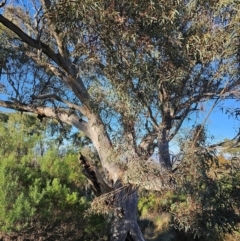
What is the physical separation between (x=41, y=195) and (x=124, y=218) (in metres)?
1.43

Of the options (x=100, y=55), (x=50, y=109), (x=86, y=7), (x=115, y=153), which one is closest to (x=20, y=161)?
(x=50, y=109)

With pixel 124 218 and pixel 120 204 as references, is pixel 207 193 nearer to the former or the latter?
pixel 120 204

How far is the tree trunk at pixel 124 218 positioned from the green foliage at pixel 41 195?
2.63ft

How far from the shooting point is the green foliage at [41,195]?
18.5 ft

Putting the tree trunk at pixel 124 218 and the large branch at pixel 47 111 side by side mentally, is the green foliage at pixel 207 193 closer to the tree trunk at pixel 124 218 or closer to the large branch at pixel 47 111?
the tree trunk at pixel 124 218

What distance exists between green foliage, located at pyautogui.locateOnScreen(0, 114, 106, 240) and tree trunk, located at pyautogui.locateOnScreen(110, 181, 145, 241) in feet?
2.63

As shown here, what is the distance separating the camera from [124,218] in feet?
20.0

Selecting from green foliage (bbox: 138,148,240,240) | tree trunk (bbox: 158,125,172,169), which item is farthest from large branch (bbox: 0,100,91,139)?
green foliage (bbox: 138,148,240,240)

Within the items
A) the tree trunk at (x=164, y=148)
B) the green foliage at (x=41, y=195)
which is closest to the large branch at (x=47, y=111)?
the green foliage at (x=41, y=195)

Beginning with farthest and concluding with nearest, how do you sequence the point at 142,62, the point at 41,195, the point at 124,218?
1. the point at 124,218
2. the point at 41,195
3. the point at 142,62

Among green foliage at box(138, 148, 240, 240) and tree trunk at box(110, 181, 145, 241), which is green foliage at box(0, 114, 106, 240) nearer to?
tree trunk at box(110, 181, 145, 241)

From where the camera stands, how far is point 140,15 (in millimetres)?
4199

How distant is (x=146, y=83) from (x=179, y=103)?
0.97 m

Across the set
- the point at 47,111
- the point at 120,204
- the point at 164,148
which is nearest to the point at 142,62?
the point at 164,148
